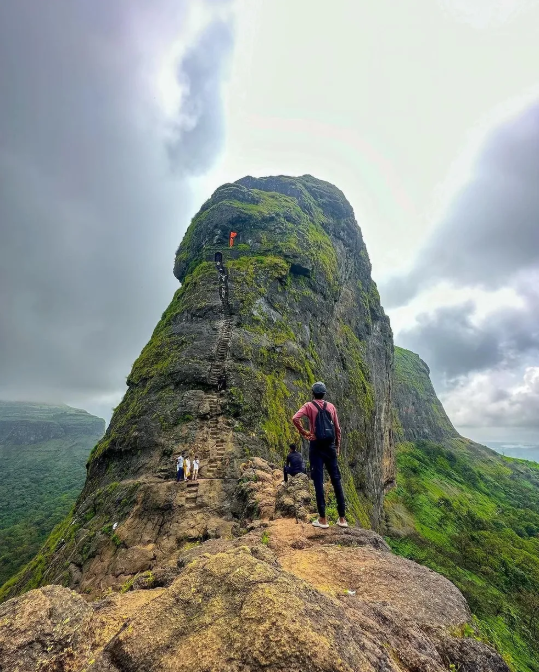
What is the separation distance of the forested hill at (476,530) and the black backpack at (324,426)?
3.56 m

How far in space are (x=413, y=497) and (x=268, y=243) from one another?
4934cm

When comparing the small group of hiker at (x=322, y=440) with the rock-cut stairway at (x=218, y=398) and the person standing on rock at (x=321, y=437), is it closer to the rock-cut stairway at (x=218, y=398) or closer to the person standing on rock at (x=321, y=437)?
the person standing on rock at (x=321, y=437)

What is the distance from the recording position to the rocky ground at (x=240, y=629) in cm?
242

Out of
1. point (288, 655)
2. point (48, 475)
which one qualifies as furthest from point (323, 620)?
point (48, 475)

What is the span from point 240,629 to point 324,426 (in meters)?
4.68

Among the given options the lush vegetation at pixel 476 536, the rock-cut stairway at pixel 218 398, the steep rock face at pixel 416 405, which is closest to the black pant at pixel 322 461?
the lush vegetation at pixel 476 536

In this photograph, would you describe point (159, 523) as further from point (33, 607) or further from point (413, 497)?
point (413, 497)

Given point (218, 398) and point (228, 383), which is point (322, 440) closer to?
point (218, 398)

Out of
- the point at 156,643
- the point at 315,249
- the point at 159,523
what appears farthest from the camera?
the point at 315,249

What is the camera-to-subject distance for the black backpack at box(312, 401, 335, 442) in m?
7.06

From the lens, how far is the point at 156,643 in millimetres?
2637

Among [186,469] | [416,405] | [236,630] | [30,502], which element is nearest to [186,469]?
[186,469]

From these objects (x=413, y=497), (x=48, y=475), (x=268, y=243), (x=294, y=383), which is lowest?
(x=48, y=475)

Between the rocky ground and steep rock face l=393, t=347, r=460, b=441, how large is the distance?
100277 mm
